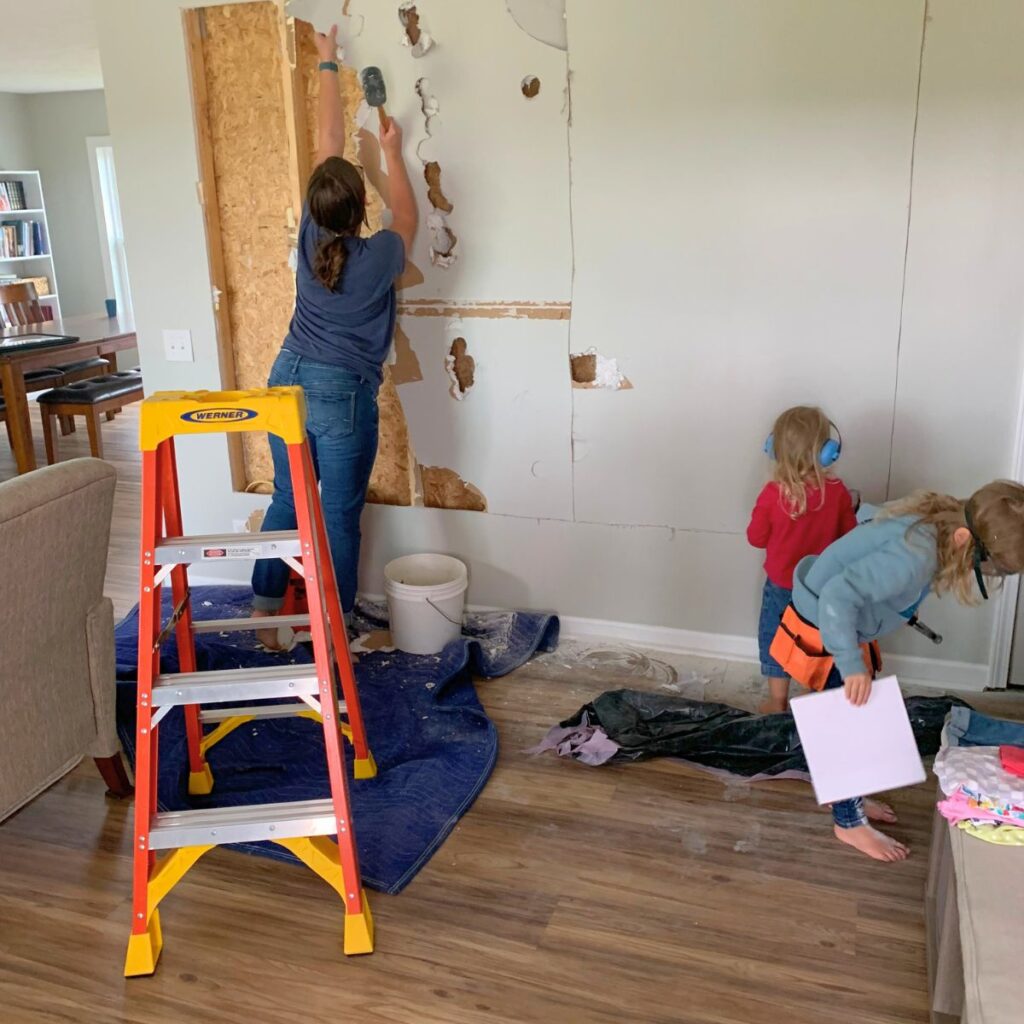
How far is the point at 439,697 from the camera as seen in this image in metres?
3.05

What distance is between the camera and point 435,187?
328 cm

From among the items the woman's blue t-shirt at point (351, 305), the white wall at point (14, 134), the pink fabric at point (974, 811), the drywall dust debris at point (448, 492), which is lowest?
the pink fabric at point (974, 811)

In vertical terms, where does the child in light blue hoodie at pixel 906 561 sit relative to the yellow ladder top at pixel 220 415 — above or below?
below

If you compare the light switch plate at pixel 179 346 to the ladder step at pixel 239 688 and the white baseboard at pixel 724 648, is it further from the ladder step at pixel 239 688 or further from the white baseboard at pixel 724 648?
the ladder step at pixel 239 688

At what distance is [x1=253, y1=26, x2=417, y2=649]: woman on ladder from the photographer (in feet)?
9.66

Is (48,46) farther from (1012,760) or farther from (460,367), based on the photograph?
(1012,760)

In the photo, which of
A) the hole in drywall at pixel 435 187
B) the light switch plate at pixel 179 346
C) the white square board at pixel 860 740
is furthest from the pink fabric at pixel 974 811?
the light switch plate at pixel 179 346

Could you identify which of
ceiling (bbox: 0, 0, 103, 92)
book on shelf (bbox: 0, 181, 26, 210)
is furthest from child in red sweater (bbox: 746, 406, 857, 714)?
book on shelf (bbox: 0, 181, 26, 210)

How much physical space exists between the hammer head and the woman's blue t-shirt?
0.47m

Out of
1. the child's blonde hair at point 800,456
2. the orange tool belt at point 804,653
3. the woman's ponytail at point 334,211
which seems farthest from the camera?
the woman's ponytail at point 334,211

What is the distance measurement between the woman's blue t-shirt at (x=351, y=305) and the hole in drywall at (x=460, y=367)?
29 centimetres

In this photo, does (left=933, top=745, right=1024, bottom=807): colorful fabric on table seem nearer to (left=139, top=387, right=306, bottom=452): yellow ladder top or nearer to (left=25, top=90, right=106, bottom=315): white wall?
(left=139, top=387, right=306, bottom=452): yellow ladder top

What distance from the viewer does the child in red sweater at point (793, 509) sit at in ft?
8.70

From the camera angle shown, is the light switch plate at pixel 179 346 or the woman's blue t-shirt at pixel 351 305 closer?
the woman's blue t-shirt at pixel 351 305
